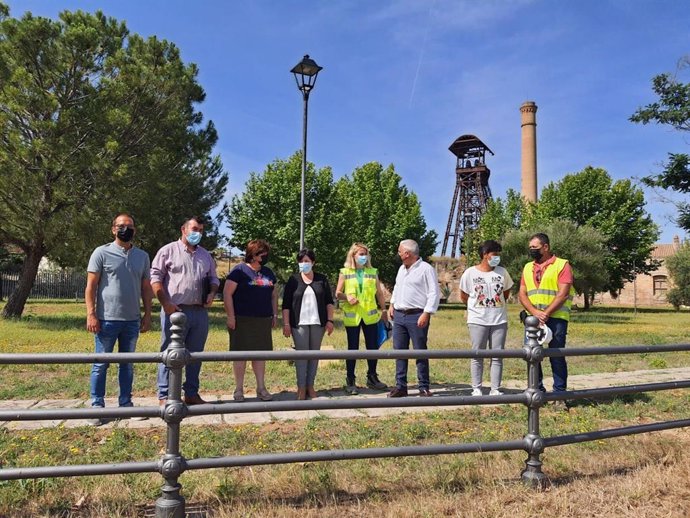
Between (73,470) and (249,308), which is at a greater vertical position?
(249,308)

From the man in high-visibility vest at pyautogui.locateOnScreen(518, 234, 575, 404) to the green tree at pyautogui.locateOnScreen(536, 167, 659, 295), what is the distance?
37586mm

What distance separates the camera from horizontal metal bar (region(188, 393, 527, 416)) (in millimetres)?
3164

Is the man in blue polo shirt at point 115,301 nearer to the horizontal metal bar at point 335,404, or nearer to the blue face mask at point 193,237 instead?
the blue face mask at point 193,237

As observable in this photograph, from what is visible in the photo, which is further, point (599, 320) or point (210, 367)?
point (599, 320)

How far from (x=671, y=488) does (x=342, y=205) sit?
29545 mm

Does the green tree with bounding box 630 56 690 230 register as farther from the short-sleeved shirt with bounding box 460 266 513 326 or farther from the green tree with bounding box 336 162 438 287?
the green tree with bounding box 336 162 438 287

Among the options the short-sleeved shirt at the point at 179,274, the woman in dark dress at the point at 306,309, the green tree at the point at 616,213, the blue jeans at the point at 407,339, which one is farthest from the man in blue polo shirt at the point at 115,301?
the green tree at the point at 616,213

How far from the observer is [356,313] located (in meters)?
6.78

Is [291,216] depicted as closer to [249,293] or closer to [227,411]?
[249,293]

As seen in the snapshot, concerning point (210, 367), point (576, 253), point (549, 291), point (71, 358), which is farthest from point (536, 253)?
point (576, 253)

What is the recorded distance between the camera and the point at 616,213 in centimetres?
4109

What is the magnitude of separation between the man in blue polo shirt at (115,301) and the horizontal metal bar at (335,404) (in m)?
2.37

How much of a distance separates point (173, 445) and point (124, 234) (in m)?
2.98

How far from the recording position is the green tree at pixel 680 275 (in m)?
45.2
